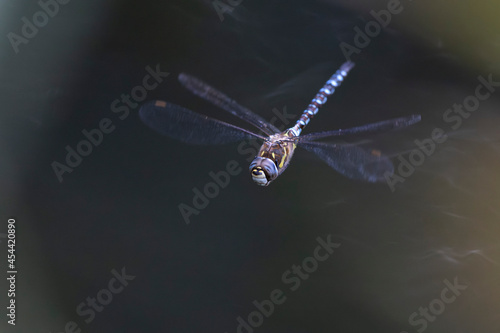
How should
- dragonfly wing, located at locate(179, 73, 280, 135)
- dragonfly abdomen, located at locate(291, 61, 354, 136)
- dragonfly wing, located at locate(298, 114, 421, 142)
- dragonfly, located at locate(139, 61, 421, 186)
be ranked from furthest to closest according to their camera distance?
dragonfly abdomen, located at locate(291, 61, 354, 136), dragonfly wing, located at locate(179, 73, 280, 135), dragonfly wing, located at locate(298, 114, 421, 142), dragonfly, located at locate(139, 61, 421, 186)

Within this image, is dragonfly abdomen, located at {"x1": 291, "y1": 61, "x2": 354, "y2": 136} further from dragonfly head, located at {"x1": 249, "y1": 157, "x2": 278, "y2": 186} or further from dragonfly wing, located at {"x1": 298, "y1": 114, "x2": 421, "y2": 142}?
dragonfly head, located at {"x1": 249, "y1": 157, "x2": 278, "y2": 186}

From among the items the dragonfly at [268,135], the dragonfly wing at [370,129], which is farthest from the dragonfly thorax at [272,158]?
the dragonfly wing at [370,129]

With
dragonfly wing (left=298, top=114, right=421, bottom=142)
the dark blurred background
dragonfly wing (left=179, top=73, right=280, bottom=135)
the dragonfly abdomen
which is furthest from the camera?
the dragonfly abdomen

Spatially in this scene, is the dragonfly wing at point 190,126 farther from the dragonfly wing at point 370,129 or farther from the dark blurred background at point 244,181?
the dragonfly wing at point 370,129

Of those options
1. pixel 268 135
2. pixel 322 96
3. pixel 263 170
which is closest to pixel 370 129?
pixel 322 96

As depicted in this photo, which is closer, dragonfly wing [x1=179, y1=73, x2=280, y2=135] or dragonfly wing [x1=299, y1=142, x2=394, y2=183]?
dragonfly wing [x1=299, y1=142, x2=394, y2=183]

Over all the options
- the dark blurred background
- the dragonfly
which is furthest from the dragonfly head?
the dark blurred background

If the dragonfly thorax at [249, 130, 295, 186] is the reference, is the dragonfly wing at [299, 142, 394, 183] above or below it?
above

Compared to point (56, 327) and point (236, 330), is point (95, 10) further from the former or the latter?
point (236, 330)
